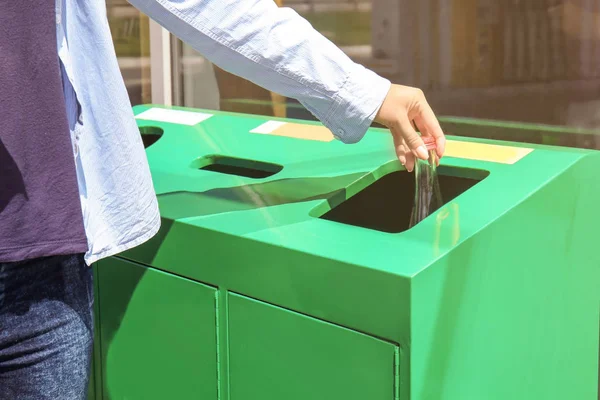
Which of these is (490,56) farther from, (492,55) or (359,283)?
(359,283)

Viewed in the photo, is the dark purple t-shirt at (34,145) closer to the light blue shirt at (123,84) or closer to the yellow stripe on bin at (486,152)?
the light blue shirt at (123,84)

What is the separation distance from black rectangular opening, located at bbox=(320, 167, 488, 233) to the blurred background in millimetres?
472

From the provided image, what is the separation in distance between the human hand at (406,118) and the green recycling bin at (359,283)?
0.39 feet

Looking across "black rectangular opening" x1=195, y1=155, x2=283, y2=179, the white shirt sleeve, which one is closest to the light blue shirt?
the white shirt sleeve

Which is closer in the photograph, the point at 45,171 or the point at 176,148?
the point at 45,171

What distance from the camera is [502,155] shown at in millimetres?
1573

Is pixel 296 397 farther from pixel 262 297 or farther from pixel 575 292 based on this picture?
pixel 575 292

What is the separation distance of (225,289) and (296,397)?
8.8 inches

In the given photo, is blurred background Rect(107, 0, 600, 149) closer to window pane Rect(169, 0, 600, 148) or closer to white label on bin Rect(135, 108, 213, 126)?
window pane Rect(169, 0, 600, 148)

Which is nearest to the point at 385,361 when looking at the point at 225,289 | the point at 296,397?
the point at 296,397

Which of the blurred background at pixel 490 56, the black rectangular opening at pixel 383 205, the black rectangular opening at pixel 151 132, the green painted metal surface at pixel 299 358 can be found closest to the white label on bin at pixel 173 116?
the black rectangular opening at pixel 151 132

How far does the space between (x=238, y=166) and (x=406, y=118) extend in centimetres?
69

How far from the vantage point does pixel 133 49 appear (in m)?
3.16

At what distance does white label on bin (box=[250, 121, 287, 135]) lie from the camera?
1.97 meters
